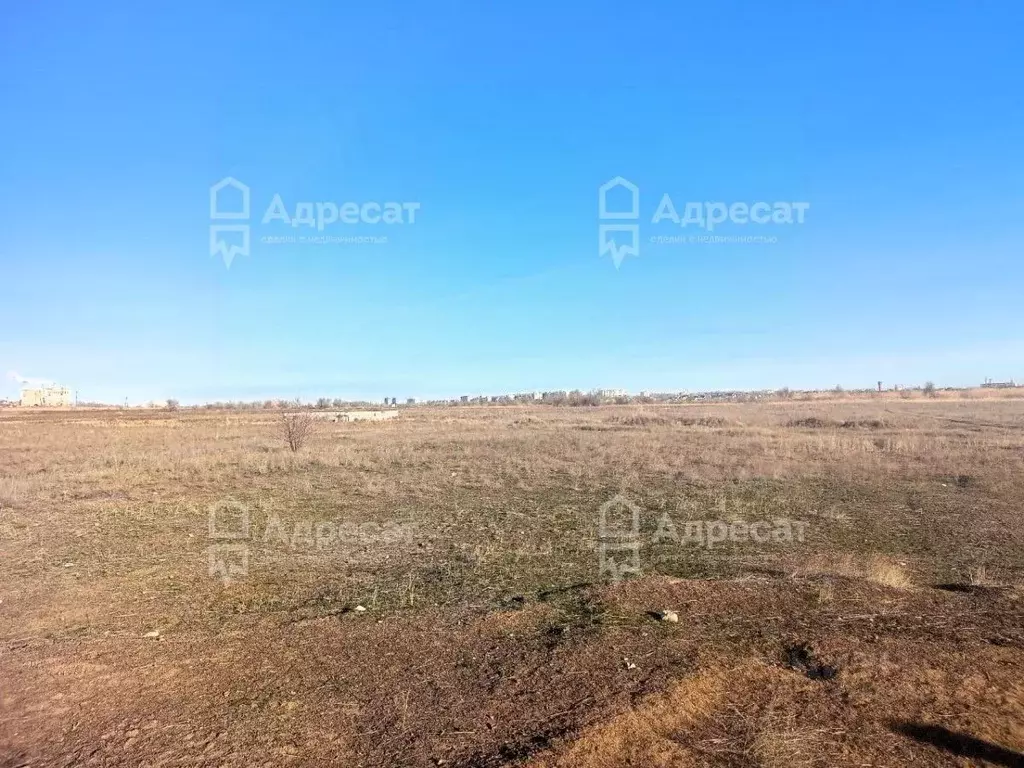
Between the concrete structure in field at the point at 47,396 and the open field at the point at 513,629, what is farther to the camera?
the concrete structure in field at the point at 47,396

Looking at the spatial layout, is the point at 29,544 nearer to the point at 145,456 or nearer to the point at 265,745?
the point at 265,745

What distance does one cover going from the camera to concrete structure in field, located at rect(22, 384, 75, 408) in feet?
391

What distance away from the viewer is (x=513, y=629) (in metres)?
6.25

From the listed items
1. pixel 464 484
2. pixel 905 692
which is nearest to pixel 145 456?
pixel 464 484

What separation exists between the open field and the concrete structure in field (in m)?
130

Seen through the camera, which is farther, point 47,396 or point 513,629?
point 47,396

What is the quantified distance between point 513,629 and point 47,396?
148154 mm

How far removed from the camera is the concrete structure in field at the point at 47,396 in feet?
391

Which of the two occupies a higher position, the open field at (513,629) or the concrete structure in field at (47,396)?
the concrete structure in field at (47,396)

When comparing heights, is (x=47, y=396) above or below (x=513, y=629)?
above

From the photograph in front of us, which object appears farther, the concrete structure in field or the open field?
the concrete structure in field

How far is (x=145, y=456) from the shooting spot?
23156mm

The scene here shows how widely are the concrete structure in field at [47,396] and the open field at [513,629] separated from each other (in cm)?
12958

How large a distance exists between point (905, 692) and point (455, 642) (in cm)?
368
